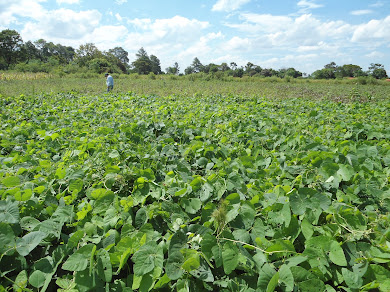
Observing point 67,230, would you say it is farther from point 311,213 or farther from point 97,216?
point 311,213

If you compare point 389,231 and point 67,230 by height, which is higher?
point 389,231

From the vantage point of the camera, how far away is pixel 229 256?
44.0 inches

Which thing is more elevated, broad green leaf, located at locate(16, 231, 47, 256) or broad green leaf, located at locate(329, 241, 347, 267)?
broad green leaf, located at locate(16, 231, 47, 256)

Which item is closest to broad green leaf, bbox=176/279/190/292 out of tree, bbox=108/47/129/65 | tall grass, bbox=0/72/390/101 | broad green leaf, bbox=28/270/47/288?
broad green leaf, bbox=28/270/47/288

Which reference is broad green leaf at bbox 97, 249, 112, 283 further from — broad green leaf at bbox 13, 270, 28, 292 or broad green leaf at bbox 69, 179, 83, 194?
broad green leaf at bbox 69, 179, 83, 194

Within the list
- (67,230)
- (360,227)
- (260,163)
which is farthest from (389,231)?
(67,230)

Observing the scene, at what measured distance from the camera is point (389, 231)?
1.23 meters

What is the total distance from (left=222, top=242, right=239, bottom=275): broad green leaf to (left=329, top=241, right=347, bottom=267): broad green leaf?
442 millimetres

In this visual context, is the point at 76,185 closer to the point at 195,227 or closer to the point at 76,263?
the point at 76,263

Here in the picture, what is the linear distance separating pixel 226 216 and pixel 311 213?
49cm

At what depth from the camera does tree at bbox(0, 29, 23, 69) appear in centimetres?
4534

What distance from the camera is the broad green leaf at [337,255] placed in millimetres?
1104

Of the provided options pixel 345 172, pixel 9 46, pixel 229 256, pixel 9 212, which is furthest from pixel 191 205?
pixel 9 46

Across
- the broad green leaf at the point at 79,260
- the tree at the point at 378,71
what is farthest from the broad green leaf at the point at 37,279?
the tree at the point at 378,71
